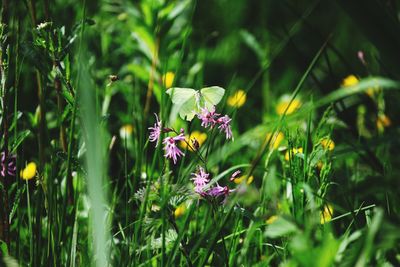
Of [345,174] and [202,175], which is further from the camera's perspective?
[345,174]

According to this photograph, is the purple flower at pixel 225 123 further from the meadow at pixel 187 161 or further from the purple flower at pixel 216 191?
the purple flower at pixel 216 191

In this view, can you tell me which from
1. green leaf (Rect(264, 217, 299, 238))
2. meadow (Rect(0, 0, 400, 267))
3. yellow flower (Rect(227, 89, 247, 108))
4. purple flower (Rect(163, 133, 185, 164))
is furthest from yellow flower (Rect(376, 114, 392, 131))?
green leaf (Rect(264, 217, 299, 238))

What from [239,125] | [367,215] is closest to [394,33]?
[367,215]

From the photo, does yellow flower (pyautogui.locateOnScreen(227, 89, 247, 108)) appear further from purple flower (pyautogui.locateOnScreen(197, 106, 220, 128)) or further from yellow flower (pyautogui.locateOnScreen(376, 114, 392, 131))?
yellow flower (pyautogui.locateOnScreen(376, 114, 392, 131))

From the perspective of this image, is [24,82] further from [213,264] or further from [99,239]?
[99,239]

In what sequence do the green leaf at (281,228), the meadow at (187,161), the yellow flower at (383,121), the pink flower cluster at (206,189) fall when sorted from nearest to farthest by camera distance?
the green leaf at (281,228)
the meadow at (187,161)
the pink flower cluster at (206,189)
the yellow flower at (383,121)

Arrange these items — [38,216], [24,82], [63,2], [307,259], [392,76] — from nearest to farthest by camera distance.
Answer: [307,259], [38,216], [392,76], [24,82], [63,2]

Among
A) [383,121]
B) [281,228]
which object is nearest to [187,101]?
[281,228]

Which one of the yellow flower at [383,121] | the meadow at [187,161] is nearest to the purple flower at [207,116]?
the meadow at [187,161]
